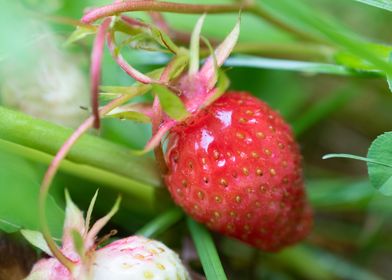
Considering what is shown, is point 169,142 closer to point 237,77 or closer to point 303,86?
point 237,77

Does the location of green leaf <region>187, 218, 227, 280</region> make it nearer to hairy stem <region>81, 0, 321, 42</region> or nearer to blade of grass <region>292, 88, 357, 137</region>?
hairy stem <region>81, 0, 321, 42</region>

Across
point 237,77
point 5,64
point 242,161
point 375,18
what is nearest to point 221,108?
point 242,161

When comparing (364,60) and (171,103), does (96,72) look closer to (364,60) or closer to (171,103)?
(171,103)

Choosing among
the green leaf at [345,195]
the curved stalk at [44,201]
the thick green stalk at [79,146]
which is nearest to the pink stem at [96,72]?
the curved stalk at [44,201]

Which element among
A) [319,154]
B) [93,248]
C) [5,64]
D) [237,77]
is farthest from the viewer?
[319,154]

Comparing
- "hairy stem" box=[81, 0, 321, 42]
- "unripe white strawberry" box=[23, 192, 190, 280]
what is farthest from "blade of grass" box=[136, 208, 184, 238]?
"hairy stem" box=[81, 0, 321, 42]

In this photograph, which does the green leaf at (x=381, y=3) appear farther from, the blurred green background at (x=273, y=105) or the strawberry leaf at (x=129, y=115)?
the strawberry leaf at (x=129, y=115)
